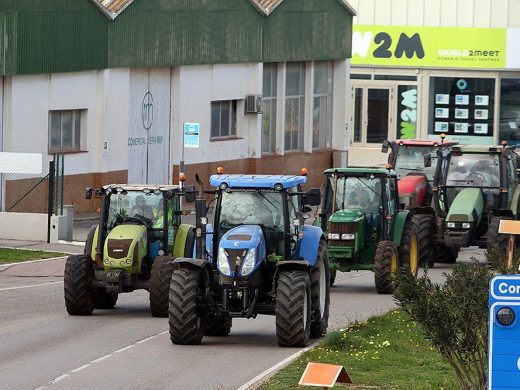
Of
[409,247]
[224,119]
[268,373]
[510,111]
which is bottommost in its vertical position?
[268,373]

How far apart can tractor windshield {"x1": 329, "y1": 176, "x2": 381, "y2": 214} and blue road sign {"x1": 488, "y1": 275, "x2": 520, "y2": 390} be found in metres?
17.2

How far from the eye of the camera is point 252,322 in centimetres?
2283

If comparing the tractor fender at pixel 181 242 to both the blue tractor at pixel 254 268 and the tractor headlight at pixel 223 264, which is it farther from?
the tractor headlight at pixel 223 264

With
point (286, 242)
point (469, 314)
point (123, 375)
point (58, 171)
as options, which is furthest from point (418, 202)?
point (469, 314)

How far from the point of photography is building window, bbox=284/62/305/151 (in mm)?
49938

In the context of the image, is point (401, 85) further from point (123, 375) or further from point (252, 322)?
point (123, 375)

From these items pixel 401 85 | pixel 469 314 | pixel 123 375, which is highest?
pixel 401 85

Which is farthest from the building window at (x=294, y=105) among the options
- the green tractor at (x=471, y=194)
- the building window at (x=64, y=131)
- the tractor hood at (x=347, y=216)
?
the tractor hood at (x=347, y=216)

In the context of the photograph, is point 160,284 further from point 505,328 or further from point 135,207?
point 505,328

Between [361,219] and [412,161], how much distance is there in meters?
9.26

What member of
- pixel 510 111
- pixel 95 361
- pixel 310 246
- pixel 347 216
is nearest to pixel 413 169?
pixel 347 216

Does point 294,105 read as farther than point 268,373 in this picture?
Yes

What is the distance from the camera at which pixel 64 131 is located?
38969 millimetres

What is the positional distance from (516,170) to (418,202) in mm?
2813
